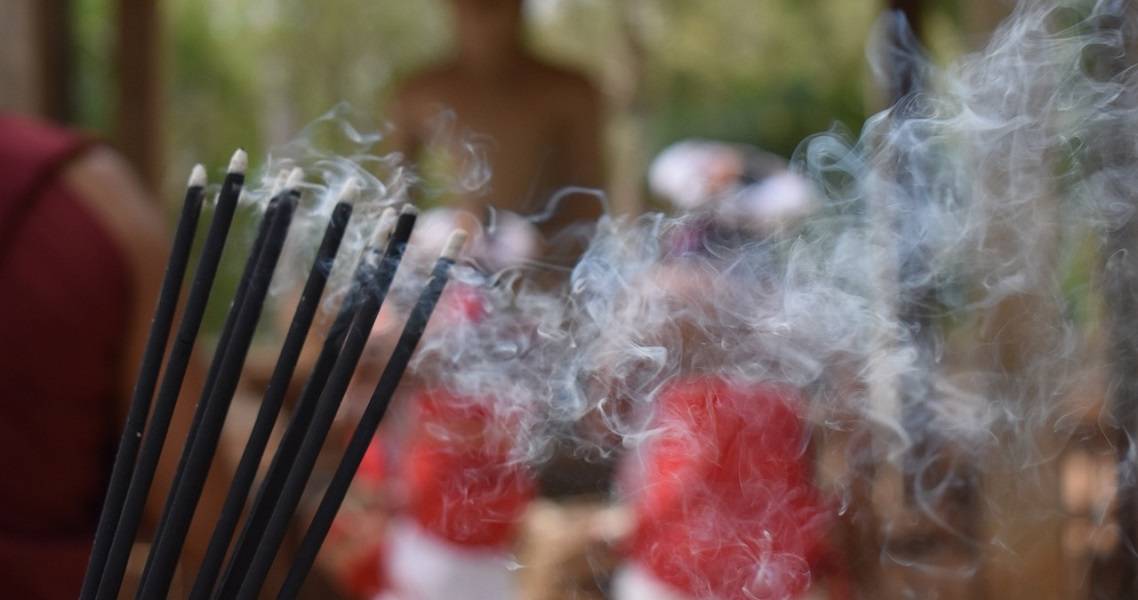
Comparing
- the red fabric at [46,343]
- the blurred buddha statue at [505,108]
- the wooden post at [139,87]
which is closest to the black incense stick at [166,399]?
the red fabric at [46,343]

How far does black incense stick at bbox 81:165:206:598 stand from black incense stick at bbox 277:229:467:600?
0.10 meters

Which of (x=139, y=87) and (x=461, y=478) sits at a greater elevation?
(x=461, y=478)

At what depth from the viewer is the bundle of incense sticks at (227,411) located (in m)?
0.57

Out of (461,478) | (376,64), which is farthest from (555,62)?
(376,64)

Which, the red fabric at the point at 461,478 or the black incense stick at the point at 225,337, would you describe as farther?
the red fabric at the point at 461,478

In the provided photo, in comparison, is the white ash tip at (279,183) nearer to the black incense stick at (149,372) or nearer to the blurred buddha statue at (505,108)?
the black incense stick at (149,372)

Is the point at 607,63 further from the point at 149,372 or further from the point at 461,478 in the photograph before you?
the point at 149,372

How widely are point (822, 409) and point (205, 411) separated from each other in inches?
23.5

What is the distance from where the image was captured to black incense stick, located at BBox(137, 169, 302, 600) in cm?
57

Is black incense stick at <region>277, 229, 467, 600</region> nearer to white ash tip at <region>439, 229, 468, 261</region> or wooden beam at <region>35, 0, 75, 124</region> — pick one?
white ash tip at <region>439, 229, 468, 261</region>

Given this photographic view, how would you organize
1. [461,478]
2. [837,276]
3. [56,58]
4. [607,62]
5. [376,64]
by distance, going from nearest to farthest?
[837,276], [461,478], [56,58], [607,62], [376,64]

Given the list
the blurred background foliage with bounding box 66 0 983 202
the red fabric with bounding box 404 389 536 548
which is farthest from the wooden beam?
the blurred background foliage with bounding box 66 0 983 202

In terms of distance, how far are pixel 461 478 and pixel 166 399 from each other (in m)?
0.75

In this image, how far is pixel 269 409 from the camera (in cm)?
57
